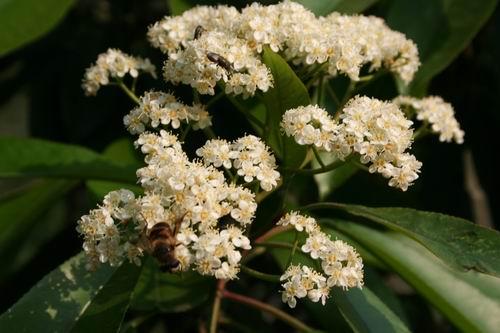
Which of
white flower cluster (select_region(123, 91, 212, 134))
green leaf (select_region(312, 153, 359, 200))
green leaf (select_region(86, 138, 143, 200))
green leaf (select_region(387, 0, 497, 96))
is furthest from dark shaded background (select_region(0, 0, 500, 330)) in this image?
white flower cluster (select_region(123, 91, 212, 134))

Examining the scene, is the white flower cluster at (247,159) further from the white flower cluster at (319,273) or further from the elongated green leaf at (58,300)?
the elongated green leaf at (58,300)

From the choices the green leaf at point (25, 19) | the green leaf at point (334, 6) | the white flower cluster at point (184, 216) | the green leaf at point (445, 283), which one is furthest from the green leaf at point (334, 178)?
the green leaf at point (25, 19)

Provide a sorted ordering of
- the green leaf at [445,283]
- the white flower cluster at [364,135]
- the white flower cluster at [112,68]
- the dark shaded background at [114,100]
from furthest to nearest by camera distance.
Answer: the dark shaded background at [114,100], the white flower cluster at [112,68], the green leaf at [445,283], the white flower cluster at [364,135]

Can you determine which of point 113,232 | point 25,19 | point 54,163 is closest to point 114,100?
point 25,19

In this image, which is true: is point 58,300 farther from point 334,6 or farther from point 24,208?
point 334,6

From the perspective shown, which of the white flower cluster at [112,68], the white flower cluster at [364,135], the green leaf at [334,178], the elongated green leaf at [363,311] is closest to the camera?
the white flower cluster at [364,135]

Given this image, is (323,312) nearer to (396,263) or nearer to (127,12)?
(396,263)
